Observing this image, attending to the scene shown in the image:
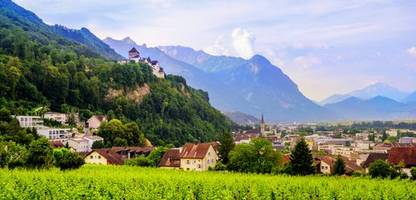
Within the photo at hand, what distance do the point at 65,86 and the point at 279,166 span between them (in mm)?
67673

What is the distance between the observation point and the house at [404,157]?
58.0 meters

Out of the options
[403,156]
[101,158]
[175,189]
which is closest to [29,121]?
[101,158]

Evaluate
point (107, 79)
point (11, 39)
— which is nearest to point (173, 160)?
point (107, 79)

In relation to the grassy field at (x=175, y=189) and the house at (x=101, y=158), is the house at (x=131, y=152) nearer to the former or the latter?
the house at (x=101, y=158)

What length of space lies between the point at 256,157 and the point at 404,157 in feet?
53.8

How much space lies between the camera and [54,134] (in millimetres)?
89688

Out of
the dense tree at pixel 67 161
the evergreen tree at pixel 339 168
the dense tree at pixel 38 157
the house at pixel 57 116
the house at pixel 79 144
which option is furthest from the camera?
the house at pixel 57 116

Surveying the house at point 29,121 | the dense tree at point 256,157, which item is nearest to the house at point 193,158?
the dense tree at point 256,157

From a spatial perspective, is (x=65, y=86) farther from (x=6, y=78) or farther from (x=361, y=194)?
(x=361, y=194)

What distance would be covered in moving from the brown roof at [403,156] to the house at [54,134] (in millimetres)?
49338

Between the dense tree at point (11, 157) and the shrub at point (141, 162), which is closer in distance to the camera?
the dense tree at point (11, 157)

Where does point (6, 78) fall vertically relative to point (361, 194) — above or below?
above

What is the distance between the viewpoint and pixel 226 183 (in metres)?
36.8

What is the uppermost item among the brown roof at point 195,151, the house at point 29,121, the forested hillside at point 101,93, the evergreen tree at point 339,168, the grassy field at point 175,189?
the forested hillside at point 101,93
